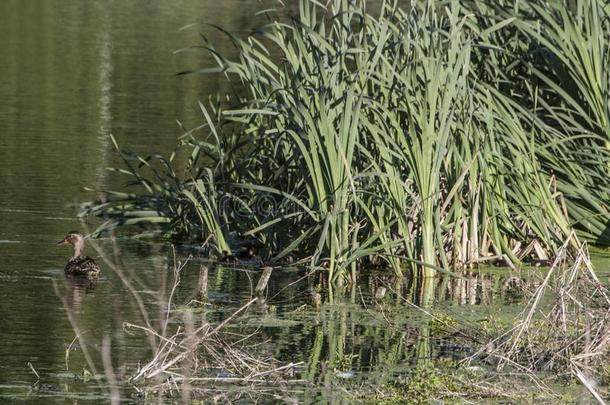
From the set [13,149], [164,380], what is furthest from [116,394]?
[13,149]

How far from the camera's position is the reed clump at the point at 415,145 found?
10.9 m

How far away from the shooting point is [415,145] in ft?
35.5

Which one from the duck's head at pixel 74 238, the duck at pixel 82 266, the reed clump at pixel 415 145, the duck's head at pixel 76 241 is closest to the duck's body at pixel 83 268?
the duck at pixel 82 266

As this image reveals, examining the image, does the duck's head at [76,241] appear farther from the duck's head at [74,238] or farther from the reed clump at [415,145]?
the reed clump at [415,145]

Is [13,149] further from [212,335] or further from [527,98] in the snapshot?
[212,335]

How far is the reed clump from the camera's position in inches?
427

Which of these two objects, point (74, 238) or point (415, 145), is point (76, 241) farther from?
point (415, 145)

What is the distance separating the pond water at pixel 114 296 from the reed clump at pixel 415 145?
1.19ft

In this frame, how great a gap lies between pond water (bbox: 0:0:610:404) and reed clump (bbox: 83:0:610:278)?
1.19 feet

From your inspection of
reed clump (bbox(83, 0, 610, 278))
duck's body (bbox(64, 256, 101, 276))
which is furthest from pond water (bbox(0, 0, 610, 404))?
reed clump (bbox(83, 0, 610, 278))

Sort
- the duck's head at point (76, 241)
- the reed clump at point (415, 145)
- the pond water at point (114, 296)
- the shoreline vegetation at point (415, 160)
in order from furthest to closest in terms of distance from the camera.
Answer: the duck's head at point (76, 241)
the reed clump at point (415, 145)
the shoreline vegetation at point (415, 160)
the pond water at point (114, 296)

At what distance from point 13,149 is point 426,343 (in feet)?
27.8

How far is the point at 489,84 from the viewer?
12.7 meters

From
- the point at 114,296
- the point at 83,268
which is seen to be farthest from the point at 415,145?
the point at 83,268
